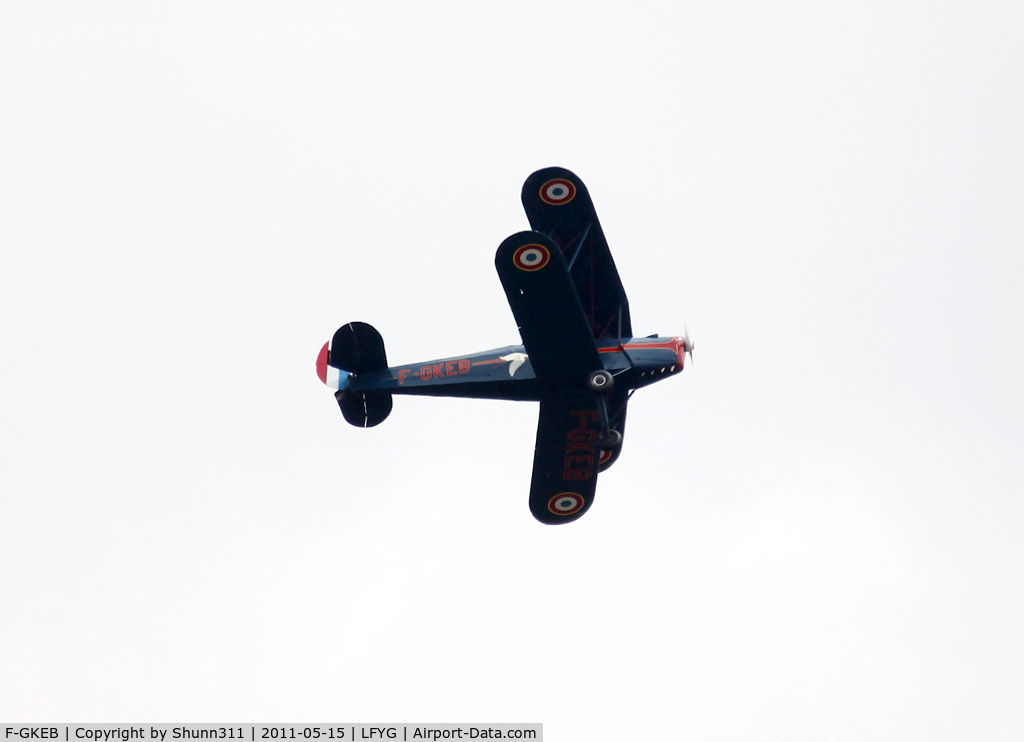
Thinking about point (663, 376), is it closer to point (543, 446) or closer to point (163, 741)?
point (543, 446)

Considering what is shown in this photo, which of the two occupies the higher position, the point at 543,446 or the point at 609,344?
the point at 609,344

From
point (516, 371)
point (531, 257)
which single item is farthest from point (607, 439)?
point (531, 257)

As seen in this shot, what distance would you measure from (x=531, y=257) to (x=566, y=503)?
201 inches

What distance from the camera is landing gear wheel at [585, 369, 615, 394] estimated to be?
18.2 metres

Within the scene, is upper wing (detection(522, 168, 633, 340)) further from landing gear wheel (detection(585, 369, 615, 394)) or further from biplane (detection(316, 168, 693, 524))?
landing gear wheel (detection(585, 369, 615, 394))

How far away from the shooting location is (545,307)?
17.7 meters

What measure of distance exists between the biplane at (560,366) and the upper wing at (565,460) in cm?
2

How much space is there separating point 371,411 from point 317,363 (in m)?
1.76

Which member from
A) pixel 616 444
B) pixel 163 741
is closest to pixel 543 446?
pixel 616 444

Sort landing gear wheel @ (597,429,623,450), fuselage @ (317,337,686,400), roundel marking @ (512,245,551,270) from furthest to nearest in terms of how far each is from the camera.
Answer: landing gear wheel @ (597,429,623,450), fuselage @ (317,337,686,400), roundel marking @ (512,245,551,270)

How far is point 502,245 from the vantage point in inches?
679

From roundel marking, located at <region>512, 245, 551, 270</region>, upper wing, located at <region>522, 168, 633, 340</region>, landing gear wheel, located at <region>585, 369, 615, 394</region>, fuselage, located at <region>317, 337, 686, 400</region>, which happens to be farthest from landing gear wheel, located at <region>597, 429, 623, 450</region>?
roundel marking, located at <region>512, 245, 551, 270</region>

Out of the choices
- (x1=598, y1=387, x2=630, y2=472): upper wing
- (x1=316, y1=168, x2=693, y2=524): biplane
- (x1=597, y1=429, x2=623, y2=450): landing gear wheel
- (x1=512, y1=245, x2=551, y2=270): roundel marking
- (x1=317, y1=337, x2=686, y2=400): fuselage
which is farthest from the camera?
(x1=598, y1=387, x2=630, y2=472): upper wing

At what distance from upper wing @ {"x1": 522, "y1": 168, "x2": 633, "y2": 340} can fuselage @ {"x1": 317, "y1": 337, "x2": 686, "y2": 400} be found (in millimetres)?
793
